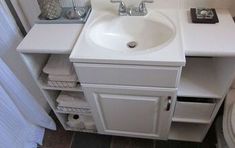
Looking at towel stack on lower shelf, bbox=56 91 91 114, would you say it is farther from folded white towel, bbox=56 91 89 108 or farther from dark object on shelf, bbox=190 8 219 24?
dark object on shelf, bbox=190 8 219 24

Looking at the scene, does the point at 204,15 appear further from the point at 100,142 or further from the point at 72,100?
the point at 100,142

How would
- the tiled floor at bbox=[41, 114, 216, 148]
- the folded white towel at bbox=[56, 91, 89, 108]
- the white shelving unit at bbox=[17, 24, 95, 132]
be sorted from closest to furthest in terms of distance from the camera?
the white shelving unit at bbox=[17, 24, 95, 132] → the folded white towel at bbox=[56, 91, 89, 108] → the tiled floor at bbox=[41, 114, 216, 148]

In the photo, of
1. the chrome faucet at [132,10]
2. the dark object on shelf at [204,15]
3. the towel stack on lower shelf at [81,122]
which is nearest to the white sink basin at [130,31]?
the chrome faucet at [132,10]

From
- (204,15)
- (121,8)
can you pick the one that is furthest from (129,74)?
(204,15)

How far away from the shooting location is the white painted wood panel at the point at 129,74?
92cm

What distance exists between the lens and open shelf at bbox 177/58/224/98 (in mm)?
1089

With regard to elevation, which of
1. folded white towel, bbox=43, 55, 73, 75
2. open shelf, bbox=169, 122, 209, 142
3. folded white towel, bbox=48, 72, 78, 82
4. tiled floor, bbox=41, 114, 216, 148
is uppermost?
folded white towel, bbox=43, 55, 73, 75

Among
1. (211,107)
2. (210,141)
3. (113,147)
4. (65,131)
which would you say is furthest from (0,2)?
(210,141)

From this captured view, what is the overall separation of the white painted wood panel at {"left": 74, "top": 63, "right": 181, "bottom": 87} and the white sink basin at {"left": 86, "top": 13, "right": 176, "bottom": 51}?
0.18m

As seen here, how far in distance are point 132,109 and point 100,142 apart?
1.72 feet

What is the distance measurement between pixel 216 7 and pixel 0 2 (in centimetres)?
116

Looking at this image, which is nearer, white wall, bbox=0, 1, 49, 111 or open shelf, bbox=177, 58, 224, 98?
open shelf, bbox=177, 58, 224, 98

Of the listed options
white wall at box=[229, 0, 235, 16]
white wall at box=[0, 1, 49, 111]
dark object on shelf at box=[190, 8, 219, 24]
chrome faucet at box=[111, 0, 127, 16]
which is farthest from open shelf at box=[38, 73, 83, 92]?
white wall at box=[229, 0, 235, 16]

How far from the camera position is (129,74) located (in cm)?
96
